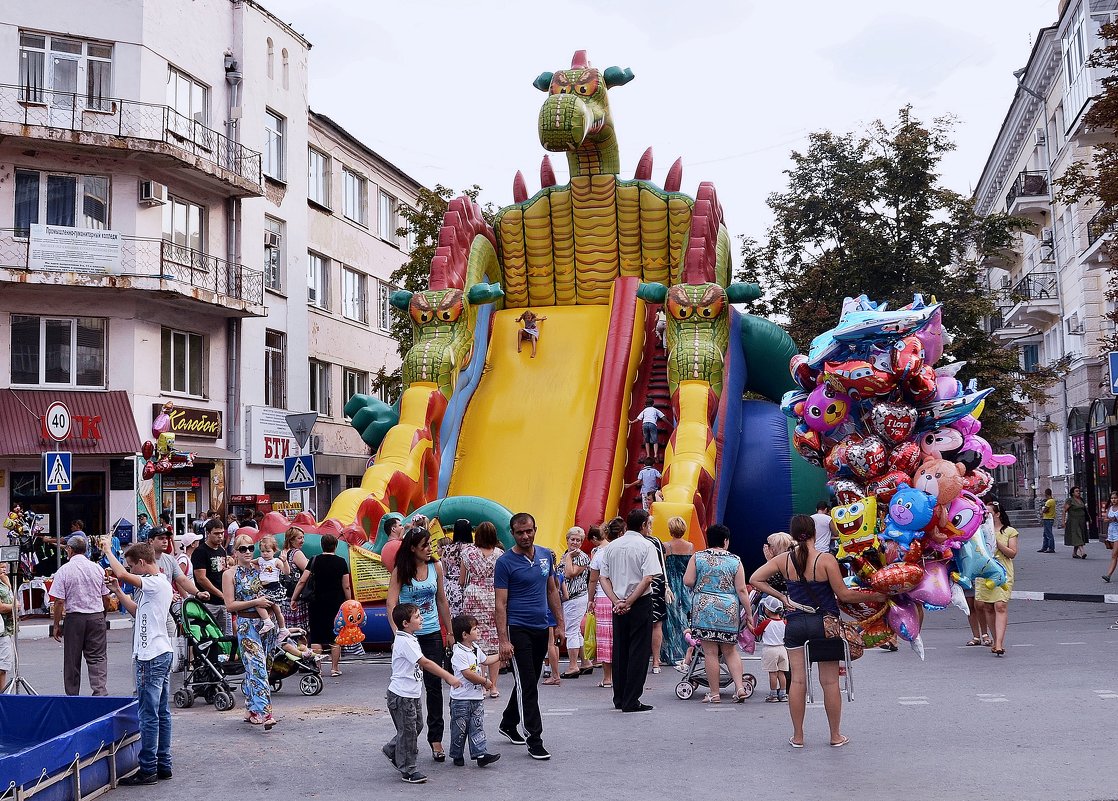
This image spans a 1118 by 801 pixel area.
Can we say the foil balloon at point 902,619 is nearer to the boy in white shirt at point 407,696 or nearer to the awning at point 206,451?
the boy in white shirt at point 407,696

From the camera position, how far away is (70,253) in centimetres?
2558

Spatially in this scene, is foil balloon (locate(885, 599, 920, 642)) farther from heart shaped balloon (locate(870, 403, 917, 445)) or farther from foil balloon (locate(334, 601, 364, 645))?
foil balloon (locate(334, 601, 364, 645))

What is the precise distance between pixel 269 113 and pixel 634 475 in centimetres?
1841

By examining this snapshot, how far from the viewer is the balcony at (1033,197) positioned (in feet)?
137

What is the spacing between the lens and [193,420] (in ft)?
92.8

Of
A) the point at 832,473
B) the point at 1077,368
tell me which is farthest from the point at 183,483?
the point at 1077,368

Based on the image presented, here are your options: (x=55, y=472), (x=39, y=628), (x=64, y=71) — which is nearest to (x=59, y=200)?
(x=64, y=71)

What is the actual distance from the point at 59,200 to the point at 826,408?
20117mm

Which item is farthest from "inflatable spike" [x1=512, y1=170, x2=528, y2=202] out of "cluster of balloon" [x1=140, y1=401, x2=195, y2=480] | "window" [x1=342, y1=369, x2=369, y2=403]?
"window" [x1=342, y1=369, x2=369, y2=403]

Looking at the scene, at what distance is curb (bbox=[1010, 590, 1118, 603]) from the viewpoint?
18.8 m

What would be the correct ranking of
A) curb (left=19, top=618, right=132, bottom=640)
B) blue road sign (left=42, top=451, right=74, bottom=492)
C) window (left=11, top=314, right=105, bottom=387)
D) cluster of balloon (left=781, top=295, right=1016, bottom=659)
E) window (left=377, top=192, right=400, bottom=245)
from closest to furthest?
cluster of balloon (left=781, top=295, right=1016, bottom=659) → blue road sign (left=42, top=451, right=74, bottom=492) → curb (left=19, top=618, right=132, bottom=640) → window (left=11, top=314, right=105, bottom=387) → window (left=377, top=192, right=400, bottom=245)

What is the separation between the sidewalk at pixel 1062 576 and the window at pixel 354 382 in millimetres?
19069

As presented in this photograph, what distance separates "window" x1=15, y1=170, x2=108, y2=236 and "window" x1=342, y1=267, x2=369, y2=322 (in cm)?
1095

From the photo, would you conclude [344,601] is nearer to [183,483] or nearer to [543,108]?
[543,108]
